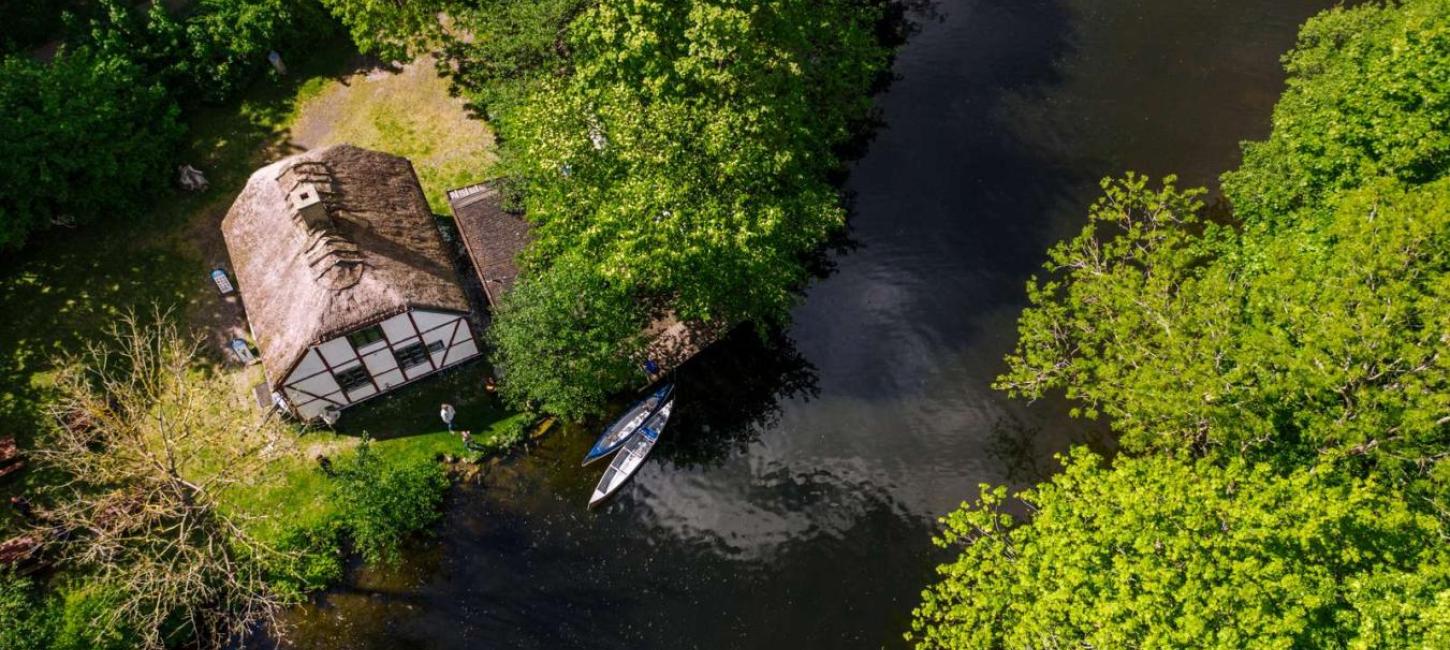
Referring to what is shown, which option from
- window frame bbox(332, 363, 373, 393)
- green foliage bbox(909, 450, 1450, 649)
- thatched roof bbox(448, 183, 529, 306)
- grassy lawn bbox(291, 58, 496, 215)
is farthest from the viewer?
grassy lawn bbox(291, 58, 496, 215)

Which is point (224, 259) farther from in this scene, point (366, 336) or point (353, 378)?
point (366, 336)

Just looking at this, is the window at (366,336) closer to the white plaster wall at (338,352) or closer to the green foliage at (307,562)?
the white plaster wall at (338,352)

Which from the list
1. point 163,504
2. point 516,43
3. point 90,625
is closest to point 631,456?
point 163,504

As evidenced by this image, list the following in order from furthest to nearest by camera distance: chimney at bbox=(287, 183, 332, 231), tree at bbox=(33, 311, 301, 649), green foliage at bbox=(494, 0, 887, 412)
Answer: chimney at bbox=(287, 183, 332, 231) < green foliage at bbox=(494, 0, 887, 412) < tree at bbox=(33, 311, 301, 649)

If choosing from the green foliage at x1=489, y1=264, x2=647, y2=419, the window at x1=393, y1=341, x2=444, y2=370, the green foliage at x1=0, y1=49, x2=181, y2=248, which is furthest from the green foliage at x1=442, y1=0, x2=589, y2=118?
the green foliage at x1=0, y1=49, x2=181, y2=248

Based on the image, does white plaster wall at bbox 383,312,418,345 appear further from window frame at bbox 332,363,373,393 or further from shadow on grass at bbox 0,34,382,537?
shadow on grass at bbox 0,34,382,537

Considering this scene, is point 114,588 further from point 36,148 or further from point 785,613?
point 785,613

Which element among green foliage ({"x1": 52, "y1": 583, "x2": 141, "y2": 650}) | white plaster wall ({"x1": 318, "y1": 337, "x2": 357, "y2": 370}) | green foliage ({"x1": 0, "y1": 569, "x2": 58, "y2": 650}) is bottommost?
green foliage ({"x1": 52, "y1": 583, "x2": 141, "y2": 650})

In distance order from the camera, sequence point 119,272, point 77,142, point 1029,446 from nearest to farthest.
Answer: point 1029,446 → point 77,142 → point 119,272
